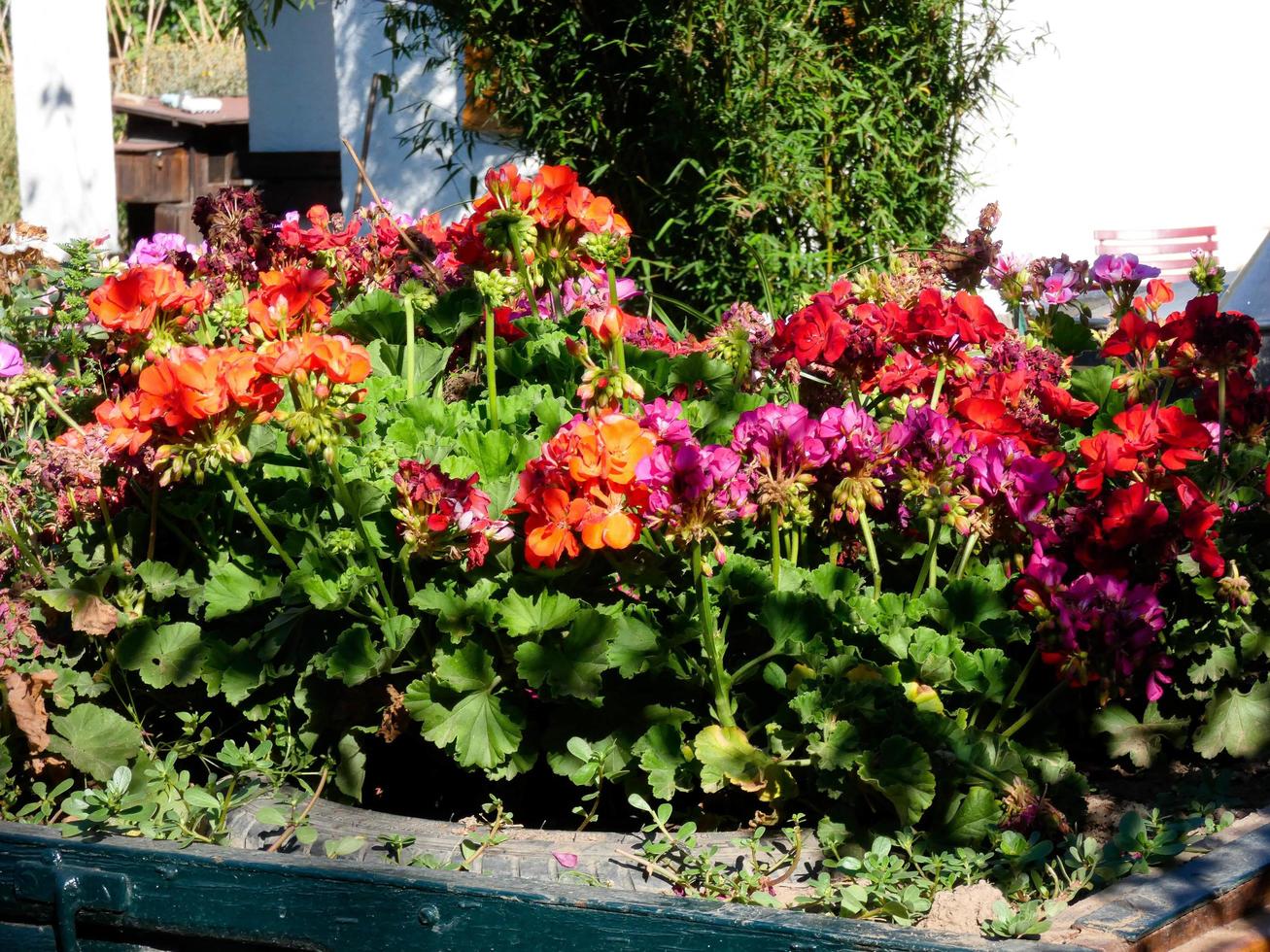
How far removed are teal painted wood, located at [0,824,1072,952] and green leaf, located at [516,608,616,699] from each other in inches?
14.8

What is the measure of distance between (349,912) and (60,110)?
4.78m

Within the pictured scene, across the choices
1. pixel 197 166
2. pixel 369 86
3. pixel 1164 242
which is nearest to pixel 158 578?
pixel 369 86

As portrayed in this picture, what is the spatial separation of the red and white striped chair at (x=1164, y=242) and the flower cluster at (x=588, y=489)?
502 cm

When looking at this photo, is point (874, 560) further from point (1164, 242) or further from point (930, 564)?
point (1164, 242)

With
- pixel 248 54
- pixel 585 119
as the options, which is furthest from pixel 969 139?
pixel 248 54

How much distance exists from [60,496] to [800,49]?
285 cm

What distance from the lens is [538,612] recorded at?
68.8 inches

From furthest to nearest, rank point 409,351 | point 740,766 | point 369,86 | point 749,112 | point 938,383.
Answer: point 369,86 < point 749,112 < point 409,351 < point 938,383 < point 740,766

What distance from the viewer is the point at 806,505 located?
1.76m

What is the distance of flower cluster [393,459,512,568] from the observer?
1677 mm

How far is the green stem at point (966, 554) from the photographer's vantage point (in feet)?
6.30

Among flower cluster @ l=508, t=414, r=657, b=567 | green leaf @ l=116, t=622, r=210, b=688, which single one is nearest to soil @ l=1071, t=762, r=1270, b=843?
flower cluster @ l=508, t=414, r=657, b=567

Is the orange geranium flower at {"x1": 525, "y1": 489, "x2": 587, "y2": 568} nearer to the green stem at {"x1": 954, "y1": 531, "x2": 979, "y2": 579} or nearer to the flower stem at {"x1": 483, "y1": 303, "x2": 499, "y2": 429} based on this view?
the flower stem at {"x1": 483, "y1": 303, "x2": 499, "y2": 429}

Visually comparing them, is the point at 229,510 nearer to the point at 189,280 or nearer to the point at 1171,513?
the point at 189,280
